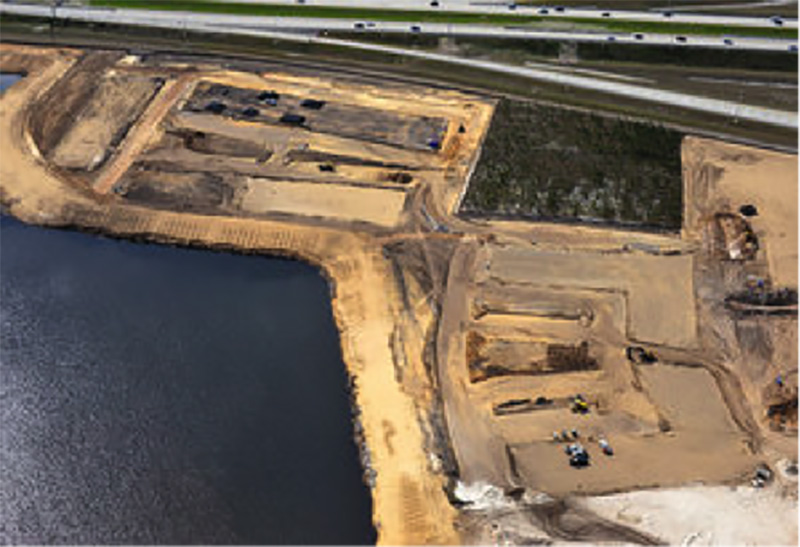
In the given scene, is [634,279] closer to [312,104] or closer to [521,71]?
[521,71]

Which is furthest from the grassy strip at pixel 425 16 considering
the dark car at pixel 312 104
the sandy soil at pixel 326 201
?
the sandy soil at pixel 326 201

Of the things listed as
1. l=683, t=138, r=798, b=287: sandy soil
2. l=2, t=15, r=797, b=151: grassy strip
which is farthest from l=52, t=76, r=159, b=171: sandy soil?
l=683, t=138, r=798, b=287: sandy soil

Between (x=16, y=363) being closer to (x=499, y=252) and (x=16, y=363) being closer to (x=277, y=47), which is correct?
(x=499, y=252)

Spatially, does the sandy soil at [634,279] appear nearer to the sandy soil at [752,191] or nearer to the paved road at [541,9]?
the sandy soil at [752,191]

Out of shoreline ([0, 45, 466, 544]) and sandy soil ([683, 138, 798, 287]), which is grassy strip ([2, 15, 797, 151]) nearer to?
sandy soil ([683, 138, 798, 287])

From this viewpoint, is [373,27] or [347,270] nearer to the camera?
[347,270]

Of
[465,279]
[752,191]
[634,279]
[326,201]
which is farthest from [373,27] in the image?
[634,279]

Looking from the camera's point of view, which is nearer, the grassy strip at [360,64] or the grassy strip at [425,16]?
the grassy strip at [360,64]
